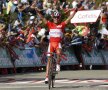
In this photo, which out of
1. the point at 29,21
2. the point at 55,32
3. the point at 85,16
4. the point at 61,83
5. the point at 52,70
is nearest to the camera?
the point at 52,70

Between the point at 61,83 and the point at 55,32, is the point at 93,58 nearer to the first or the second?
the point at 61,83

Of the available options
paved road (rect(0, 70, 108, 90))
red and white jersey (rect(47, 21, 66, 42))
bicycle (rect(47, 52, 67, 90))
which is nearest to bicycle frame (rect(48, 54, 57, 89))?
bicycle (rect(47, 52, 67, 90))

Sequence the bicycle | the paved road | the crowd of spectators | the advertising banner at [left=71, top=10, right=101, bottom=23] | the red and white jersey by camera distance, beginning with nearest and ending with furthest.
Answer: the paved road
the bicycle
the red and white jersey
the crowd of spectators
the advertising banner at [left=71, top=10, right=101, bottom=23]

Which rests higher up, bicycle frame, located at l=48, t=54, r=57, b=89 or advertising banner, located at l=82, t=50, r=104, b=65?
bicycle frame, located at l=48, t=54, r=57, b=89

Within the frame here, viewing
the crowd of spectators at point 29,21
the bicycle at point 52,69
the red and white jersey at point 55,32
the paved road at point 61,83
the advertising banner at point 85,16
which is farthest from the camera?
the advertising banner at point 85,16

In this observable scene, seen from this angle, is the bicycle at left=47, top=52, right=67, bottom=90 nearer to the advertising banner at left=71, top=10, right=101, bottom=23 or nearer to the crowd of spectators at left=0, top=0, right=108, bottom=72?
the crowd of spectators at left=0, top=0, right=108, bottom=72

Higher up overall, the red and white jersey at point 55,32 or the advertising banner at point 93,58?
the red and white jersey at point 55,32

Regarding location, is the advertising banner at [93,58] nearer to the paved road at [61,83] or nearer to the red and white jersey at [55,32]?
the paved road at [61,83]

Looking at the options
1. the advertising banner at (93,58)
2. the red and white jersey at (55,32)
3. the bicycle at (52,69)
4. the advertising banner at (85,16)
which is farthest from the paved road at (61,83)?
the advertising banner at (85,16)

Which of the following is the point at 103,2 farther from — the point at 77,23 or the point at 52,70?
the point at 52,70

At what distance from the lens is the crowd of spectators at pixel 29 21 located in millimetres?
21812

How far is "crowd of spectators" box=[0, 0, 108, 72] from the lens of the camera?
21.8 metres

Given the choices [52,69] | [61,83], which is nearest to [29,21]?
[61,83]

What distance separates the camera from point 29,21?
77.3 ft
